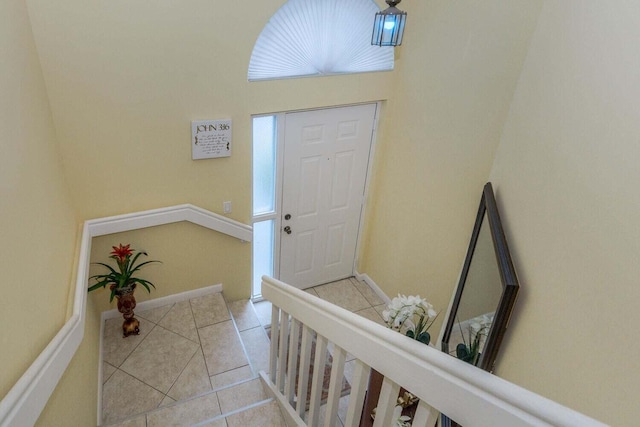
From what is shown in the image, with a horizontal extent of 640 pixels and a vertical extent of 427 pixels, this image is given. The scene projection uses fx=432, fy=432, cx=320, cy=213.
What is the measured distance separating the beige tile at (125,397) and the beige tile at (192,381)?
12 centimetres

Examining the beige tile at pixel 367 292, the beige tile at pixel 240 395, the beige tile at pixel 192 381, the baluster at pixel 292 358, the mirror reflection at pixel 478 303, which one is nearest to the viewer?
the mirror reflection at pixel 478 303

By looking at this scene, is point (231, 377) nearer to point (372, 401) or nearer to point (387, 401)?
point (372, 401)

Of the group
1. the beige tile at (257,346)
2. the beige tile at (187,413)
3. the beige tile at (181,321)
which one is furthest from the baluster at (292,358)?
the beige tile at (181,321)

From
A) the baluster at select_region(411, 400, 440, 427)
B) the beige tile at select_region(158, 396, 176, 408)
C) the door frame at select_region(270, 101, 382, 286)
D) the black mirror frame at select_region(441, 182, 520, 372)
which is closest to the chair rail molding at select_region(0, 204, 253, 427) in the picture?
the door frame at select_region(270, 101, 382, 286)

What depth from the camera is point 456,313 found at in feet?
8.80

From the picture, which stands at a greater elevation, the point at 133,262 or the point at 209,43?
the point at 209,43

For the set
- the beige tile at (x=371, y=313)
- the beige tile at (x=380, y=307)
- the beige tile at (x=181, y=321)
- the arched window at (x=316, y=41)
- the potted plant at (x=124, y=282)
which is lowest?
the beige tile at (x=371, y=313)

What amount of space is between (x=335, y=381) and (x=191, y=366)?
2.16 metres

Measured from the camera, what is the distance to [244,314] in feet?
14.3

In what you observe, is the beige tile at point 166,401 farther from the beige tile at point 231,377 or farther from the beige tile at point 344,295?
the beige tile at point 344,295

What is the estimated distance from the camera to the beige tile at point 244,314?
13.9 feet

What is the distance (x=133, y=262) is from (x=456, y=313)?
8.44ft

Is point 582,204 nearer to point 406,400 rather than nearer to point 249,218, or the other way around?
point 406,400

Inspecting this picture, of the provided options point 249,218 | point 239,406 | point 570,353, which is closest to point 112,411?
point 239,406
